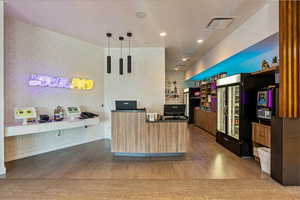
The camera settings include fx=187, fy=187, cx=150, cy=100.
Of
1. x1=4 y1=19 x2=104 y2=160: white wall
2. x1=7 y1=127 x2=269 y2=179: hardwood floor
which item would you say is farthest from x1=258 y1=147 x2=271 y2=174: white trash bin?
x1=4 y1=19 x2=104 y2=160: white wall

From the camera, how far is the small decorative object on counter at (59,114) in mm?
5107

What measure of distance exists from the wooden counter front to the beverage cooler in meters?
1.46

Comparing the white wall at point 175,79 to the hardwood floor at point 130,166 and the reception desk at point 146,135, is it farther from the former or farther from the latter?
the reception desk at point 146,135

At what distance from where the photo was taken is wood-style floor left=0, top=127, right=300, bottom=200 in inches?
114

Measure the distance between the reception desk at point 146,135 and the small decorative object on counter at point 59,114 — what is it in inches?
64.1

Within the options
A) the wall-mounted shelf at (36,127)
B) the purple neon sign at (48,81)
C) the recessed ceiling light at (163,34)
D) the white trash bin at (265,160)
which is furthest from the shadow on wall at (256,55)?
the purple neon sign at (48,81)

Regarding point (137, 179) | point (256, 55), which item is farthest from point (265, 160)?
point (256, 55)

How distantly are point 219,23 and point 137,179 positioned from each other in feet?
13.5

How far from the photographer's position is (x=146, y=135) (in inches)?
188

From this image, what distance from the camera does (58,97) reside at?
18.4ft

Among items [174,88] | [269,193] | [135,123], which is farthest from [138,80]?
[174,88]

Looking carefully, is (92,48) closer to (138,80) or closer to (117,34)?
(117,34)

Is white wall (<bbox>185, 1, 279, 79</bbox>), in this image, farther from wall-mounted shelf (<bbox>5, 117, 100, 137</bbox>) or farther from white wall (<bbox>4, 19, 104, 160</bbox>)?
wall-mounted shelf (<bbox>5, 117, 100, 137</bbox>)

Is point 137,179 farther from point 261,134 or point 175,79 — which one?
point 175,79
